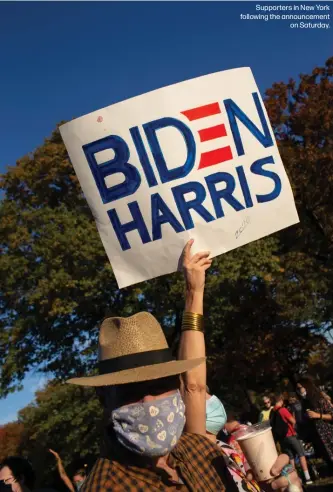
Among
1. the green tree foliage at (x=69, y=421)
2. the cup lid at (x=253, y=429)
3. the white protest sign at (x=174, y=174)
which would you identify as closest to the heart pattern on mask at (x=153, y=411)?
the white protest sign at (x=174, y=174)

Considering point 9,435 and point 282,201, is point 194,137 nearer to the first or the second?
point 282,201

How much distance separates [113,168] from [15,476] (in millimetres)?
3391

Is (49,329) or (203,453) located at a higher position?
(49,329)

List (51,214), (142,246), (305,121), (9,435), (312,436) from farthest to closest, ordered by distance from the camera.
→ (9,435) → (305,121) → (51,214) → (312,436) → (142,246)

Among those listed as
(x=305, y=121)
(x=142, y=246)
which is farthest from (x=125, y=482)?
(x=305, y=121)

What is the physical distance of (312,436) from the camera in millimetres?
8586

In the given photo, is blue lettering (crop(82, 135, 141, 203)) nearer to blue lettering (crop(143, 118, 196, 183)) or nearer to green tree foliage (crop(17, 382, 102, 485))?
blue lettering (crop(143, 118, 196, 183))

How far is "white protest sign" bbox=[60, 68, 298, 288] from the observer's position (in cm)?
336

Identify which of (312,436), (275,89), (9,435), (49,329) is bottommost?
→ (9,435)

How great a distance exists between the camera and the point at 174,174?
3.38m

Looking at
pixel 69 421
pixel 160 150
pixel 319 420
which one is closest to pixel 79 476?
pixel 319 420

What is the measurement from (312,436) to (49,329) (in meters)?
14.1

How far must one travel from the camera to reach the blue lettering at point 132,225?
336cm

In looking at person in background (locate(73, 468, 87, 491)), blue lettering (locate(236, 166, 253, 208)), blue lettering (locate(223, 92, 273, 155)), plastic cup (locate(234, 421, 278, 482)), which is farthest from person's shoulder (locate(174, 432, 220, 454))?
person in background (locate(73, 468, 87, 491))
